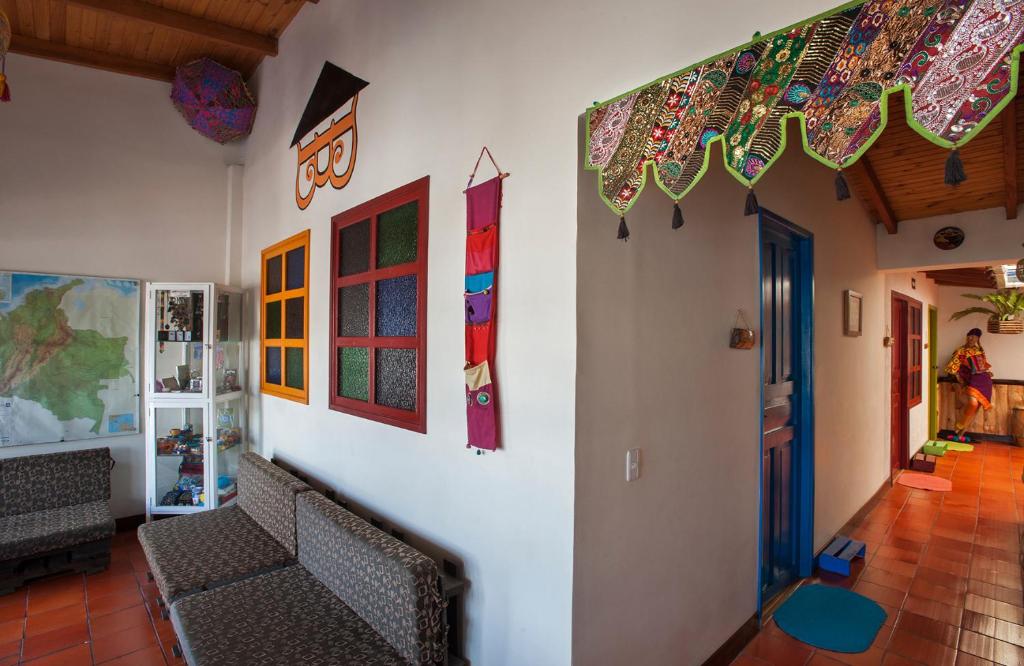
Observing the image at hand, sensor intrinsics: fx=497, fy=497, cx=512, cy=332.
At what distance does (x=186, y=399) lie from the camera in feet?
12.9

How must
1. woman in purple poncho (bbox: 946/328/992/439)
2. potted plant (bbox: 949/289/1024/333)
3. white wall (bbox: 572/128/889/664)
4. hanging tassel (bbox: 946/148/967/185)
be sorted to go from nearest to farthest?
hanging tassel (bbox: 946/148/967/185) < white wall (bbox: 572/128/889/664) < potted plant (bbox: 949/289/1024/333) < woman in purple poncho (bbox: 946/328/992/439)

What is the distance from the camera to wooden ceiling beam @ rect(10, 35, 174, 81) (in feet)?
11.9

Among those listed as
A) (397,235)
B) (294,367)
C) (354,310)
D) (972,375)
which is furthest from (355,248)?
(972,375)

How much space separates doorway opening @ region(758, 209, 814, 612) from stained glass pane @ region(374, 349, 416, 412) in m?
1.90

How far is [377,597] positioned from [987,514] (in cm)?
544

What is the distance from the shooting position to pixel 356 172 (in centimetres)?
275

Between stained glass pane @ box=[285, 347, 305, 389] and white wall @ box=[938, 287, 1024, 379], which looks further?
white wall @ box=[938, 287, 1024, 379]

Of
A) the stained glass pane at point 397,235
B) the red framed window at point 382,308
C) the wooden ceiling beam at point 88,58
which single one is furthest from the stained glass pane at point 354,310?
the wooden ceiling beam at point 88,58

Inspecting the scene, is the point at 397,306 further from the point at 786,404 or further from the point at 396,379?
the point at 786,404

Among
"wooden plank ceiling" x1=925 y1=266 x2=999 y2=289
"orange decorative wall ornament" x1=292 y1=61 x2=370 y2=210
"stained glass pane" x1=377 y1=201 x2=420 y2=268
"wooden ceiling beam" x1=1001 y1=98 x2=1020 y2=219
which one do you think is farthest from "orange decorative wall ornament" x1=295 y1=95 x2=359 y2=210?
"wooden plank ceiling" x1=925 y1=266 x2=999 y2=289

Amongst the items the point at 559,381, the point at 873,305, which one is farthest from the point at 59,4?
the point at 873,305

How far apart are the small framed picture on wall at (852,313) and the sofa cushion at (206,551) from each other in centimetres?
407

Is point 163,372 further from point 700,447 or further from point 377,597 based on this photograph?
point 700,447

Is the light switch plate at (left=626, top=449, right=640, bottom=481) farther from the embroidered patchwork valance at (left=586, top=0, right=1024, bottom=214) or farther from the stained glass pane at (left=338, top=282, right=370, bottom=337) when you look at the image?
the stained glass pane at (left=338, top=282, right=370, bottom=337)
